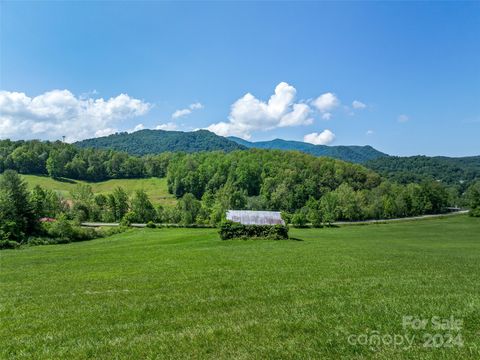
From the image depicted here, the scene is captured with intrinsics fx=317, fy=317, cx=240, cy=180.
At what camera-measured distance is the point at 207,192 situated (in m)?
132

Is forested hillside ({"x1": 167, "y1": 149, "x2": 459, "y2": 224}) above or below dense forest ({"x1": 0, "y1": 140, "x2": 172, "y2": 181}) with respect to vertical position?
below

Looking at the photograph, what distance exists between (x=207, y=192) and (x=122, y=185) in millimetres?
54145

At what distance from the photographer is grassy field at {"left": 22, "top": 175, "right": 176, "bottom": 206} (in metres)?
137

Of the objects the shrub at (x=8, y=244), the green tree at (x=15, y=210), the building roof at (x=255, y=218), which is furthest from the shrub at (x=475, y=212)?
the shrub at (x=8, y=244)

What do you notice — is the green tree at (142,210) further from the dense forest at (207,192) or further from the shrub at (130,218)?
the shrub at (130,218)

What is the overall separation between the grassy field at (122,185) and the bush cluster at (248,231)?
272 feet

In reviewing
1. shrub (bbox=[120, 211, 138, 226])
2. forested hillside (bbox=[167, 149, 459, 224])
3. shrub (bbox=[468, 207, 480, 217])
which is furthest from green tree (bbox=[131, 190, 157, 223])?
shrub (bbox=[468, 207, 480, 217])

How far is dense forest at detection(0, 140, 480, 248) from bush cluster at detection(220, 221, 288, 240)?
2010cm

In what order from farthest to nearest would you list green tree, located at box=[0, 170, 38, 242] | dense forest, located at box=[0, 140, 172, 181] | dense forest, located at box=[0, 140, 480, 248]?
dense forest, located at box=[0, 140, 172, 181], dense forest, located at box=[0, 140, 480, 248], green tree, located at box=[0, 170, 38, 242]

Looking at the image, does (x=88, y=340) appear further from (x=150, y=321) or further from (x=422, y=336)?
(x=422, y=336)

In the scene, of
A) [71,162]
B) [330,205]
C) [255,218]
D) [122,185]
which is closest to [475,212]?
[330,205]

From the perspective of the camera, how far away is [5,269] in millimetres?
23422

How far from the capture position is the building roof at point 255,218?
5028 centimetres

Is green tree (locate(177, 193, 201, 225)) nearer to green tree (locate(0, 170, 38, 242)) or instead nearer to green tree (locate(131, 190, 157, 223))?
green tree (locate(131, 190, 157, 223))
